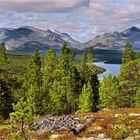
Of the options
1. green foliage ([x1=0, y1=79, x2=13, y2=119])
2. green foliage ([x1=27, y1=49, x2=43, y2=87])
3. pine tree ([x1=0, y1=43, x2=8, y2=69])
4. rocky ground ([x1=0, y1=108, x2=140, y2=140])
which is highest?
pine tree ([x1=0, y1=43, x2=8, y2=69])

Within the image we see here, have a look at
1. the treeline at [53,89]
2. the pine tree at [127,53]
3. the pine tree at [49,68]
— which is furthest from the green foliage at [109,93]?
the pine tree at [127,53]

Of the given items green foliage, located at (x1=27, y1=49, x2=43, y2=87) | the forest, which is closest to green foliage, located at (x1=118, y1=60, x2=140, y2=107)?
the forest

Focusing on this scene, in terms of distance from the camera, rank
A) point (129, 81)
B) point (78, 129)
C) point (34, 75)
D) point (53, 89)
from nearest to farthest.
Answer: point (78, 129), point (53, 89), point (129, 81), point (34, 75)

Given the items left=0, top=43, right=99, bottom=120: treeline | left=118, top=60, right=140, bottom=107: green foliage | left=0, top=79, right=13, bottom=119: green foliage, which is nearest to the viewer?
left=0, top=43, right=99, bottom=120: treeline

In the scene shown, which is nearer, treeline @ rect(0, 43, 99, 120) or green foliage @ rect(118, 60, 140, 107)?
treeline @ rect(0, 43, 99, 120)

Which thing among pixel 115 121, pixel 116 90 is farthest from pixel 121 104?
pixel 115 121

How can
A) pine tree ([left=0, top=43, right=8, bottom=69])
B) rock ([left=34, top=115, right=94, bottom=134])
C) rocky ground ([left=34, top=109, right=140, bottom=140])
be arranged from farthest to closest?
pine tree ([left=0, top=43, right=8, bottom=69]), rock ([left=34, top=115, right=94, bottom=134]), rocky ground ([left=34, top=109, right=140, bottom=140])

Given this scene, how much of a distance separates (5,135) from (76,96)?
199 feet

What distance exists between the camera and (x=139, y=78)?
95.2m

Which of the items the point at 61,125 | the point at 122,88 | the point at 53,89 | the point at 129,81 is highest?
the point at 129,81

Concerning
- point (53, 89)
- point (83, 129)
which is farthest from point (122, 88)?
point (83, 129)

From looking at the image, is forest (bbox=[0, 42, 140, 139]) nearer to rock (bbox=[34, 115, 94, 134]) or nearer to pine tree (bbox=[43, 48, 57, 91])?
pine tree (bbox=[43, 48, 57, 91])

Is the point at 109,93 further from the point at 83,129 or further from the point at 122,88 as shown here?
the point at 83,129

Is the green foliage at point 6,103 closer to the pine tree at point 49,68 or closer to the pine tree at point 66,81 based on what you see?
the pine tree at point 49,68
